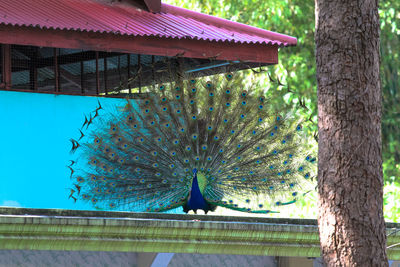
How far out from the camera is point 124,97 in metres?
10.4

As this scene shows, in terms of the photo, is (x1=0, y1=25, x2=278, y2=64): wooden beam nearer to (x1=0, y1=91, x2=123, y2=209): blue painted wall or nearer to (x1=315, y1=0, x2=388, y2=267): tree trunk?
(x1=0, y1=91, x2=123, y2=209): blue painted wall

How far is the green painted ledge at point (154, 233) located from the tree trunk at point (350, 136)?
116 cm

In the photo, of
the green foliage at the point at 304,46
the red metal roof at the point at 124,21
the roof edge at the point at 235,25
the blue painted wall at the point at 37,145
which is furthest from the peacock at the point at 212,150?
the green foliage at the point at 304,46

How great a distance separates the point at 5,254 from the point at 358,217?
312 centimetres

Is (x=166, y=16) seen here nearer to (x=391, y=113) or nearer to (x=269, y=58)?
(x=269, y=58)

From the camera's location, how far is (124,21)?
10156 millimetres

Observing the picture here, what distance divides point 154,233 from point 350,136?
180cm

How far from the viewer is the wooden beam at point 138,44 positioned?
8.97m

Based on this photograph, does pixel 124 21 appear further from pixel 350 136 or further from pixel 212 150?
pixel 350 136

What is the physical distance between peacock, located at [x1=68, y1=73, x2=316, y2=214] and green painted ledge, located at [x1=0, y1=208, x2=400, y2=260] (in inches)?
132

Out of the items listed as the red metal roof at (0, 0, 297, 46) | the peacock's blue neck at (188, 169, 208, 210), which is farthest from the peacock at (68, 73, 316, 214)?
the red metal roof at (0, 0, 297, 46)

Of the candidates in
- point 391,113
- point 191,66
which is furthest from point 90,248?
point 391,113

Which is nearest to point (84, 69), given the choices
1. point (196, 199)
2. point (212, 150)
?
point (212, 150)

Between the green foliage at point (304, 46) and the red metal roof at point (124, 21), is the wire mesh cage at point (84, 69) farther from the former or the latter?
the green foliage at point (304, 46)
